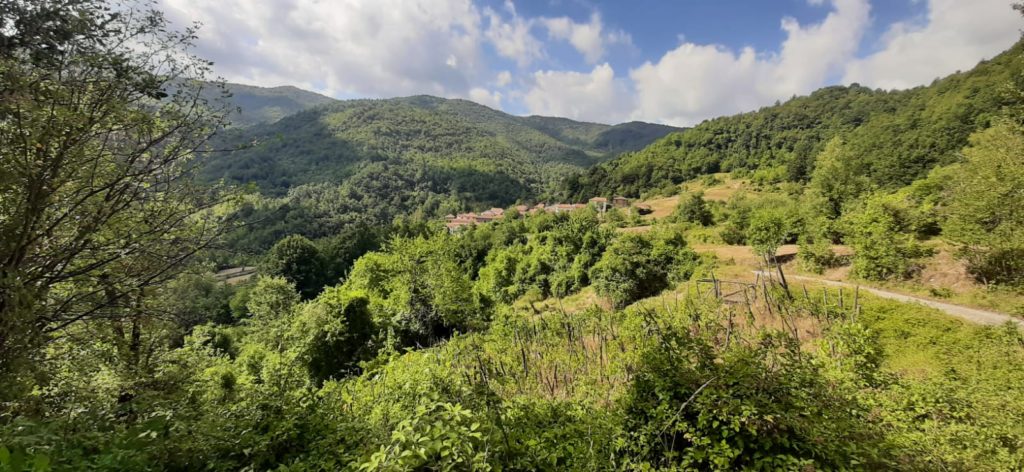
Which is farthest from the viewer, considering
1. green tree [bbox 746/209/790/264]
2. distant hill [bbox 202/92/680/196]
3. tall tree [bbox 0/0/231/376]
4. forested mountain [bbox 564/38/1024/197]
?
distant hill [bbox 202/92/680/196]

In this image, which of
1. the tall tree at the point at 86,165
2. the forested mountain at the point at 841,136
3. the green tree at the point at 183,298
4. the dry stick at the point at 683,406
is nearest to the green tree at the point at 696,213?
the forested mountain at the point at 841,136

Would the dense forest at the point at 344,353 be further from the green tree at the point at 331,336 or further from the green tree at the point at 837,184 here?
the green tree at the point at 837,184

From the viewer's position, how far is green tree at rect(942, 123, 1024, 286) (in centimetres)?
1246

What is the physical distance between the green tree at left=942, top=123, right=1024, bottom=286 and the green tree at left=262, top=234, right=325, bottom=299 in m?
47.3

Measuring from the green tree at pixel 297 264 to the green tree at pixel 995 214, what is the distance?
155 feet

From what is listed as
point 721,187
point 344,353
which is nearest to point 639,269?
point 344,353

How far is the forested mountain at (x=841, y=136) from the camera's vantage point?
41562 millimetres

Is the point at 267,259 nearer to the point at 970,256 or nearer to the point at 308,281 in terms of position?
the point at 308,281

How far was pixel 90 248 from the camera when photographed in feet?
13.5

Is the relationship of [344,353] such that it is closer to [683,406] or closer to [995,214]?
[683,406]

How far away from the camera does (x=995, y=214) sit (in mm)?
13242

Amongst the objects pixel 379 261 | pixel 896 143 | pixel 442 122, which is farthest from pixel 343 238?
pixel 442 122

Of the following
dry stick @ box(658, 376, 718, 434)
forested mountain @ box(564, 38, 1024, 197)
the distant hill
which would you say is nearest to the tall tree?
dry stick @ box(658, 376, 718, 434)

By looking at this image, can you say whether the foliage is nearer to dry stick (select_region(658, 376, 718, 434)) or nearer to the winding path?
the winding path
